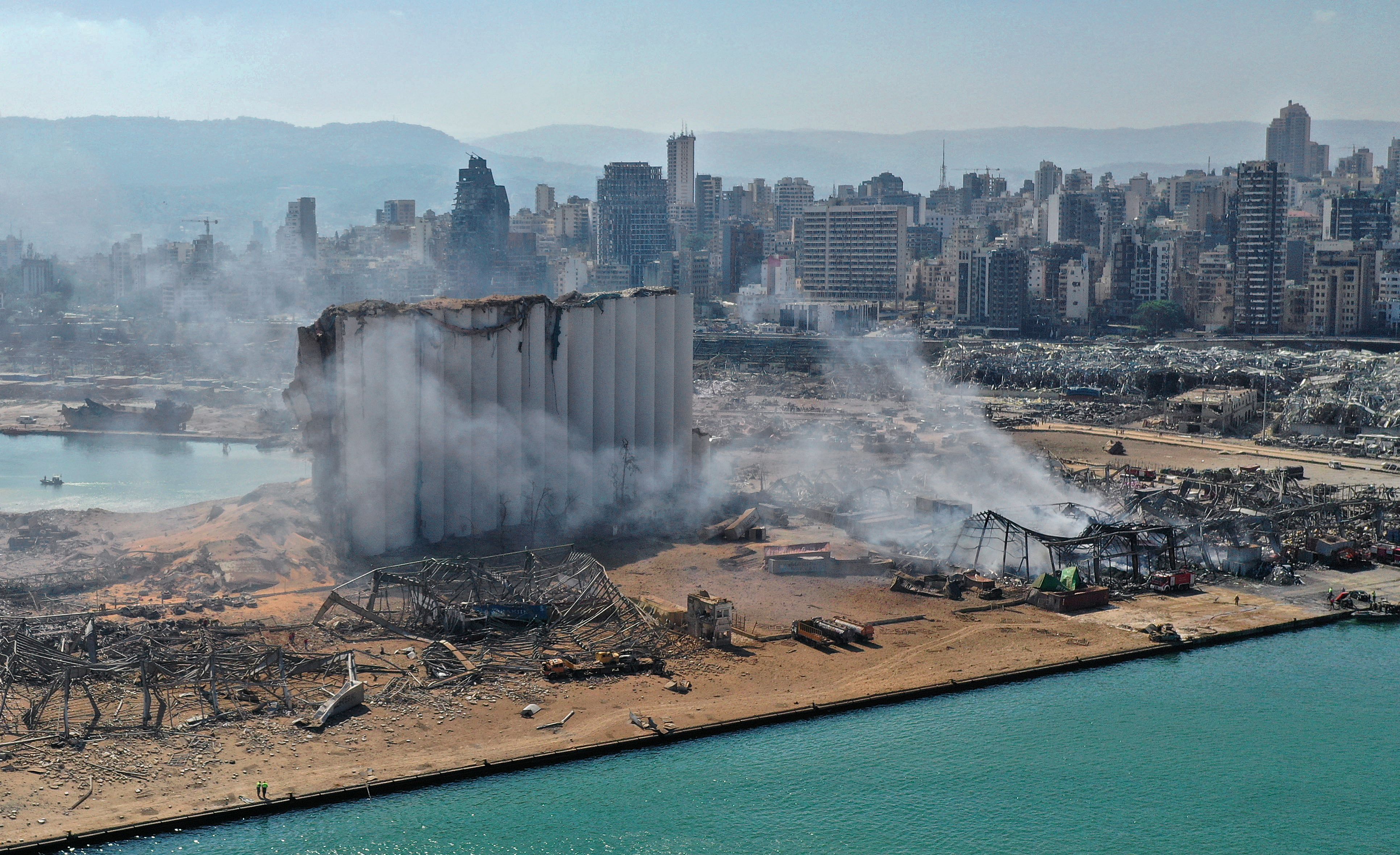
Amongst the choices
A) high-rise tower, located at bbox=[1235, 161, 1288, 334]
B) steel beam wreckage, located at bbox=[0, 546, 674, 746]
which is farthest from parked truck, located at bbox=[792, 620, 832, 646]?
high-rise tower, located at bbox=[1235, 161, 1288, 334]

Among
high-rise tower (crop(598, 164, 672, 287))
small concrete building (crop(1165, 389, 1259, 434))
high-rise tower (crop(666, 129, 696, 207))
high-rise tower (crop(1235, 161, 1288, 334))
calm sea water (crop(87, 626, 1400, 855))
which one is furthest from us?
high-rise tower (crop(666, 129, 696, 207))

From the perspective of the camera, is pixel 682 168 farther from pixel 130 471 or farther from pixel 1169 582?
pixel 1169 582

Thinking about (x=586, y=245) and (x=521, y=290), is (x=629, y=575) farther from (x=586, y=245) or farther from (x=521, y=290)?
(x=586, y=245)

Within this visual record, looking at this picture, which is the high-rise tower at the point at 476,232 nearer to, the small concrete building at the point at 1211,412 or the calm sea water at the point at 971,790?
the small concrete building at the point at 1211,412

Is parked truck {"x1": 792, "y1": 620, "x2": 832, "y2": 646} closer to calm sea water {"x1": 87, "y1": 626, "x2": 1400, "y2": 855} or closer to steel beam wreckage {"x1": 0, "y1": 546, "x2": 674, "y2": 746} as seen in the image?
steel beam wreckage {"x1": 0, "y1": 546, "x2": 674, "y2": 746}

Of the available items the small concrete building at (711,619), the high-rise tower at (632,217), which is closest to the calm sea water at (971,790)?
Result: the small concrete building at (711,619)

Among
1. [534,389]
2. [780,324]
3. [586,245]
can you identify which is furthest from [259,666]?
[586,245]
